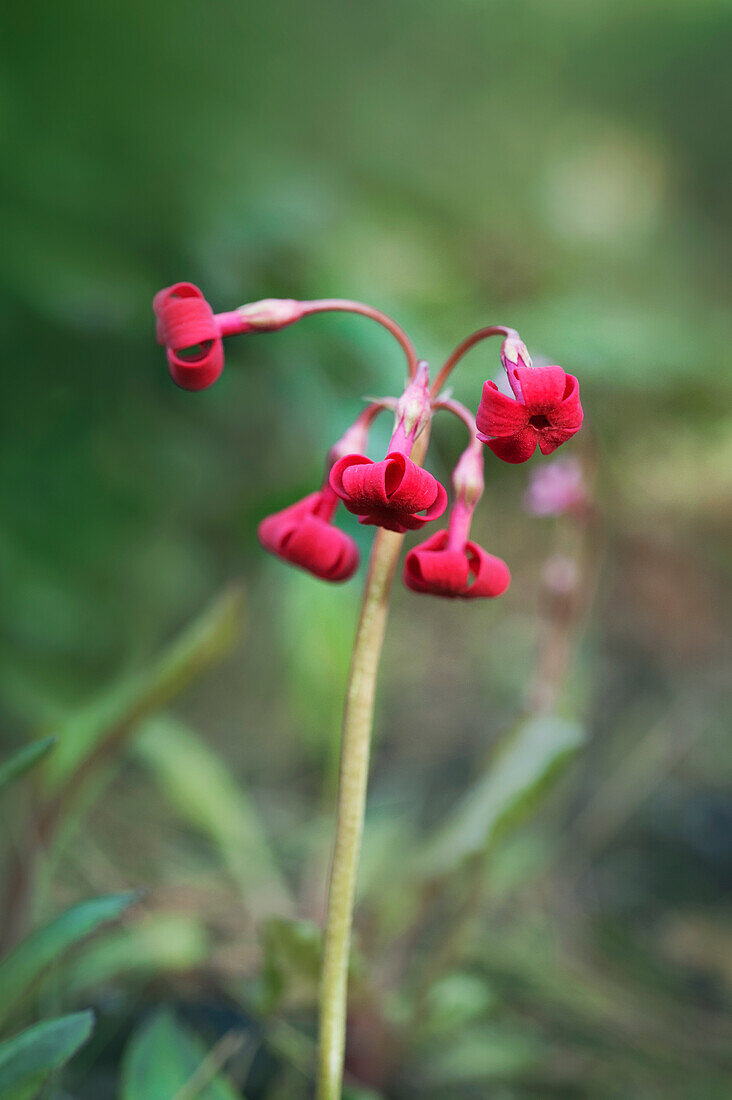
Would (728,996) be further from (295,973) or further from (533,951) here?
(295,973)

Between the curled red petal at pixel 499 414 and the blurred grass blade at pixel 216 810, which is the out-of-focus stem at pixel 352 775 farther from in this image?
the blurred grass blade at pixel 216 810

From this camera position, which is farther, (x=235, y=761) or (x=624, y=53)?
(x=624, y=53)

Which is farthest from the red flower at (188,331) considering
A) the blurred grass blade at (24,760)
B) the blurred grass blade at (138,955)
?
the blurred grass blade at (138,955)

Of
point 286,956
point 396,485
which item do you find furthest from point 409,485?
point 286,956

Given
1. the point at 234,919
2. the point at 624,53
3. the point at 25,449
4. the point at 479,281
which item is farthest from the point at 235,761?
the point at 624,53

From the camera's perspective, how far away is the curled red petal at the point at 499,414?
0.39 metres

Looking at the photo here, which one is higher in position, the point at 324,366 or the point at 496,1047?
the point at 324,366

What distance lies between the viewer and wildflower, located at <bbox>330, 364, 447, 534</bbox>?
Result: 1.27ft

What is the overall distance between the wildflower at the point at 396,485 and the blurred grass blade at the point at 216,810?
69cm

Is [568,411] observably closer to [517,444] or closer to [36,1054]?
[517,444]

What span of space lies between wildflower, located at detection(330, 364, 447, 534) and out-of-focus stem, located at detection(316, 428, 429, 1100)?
46mm

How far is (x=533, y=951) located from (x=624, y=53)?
197 centimetres

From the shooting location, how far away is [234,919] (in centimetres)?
100

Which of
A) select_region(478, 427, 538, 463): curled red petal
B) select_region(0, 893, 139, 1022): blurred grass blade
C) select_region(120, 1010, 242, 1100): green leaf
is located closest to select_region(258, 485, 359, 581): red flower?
select_region(478, 427, 538, 463): curled red petal
